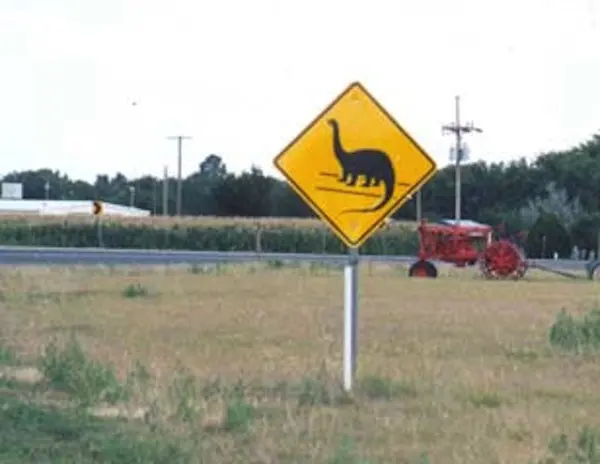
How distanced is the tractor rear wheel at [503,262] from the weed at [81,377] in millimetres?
32077

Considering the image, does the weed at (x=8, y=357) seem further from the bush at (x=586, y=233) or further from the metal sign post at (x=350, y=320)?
the bush at (x=586, y=233)

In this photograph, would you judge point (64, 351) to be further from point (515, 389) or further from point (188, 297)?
point (188, 297)

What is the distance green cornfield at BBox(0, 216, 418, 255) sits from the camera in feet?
265

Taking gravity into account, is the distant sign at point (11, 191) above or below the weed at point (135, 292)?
above

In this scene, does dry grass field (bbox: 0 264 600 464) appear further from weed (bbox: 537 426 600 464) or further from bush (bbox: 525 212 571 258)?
bush (bbox: 525 212 571 258)

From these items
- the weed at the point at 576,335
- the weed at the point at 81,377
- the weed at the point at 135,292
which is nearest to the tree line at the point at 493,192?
the weed at the point at 135,292

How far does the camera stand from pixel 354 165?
1433 cm

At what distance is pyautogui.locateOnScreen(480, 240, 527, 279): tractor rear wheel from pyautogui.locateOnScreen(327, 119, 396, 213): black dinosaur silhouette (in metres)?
33.5

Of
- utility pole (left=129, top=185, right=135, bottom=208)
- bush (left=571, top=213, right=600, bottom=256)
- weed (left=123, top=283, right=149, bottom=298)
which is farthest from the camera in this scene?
utility pole (left=129, top=185, right=135, bottom=208)

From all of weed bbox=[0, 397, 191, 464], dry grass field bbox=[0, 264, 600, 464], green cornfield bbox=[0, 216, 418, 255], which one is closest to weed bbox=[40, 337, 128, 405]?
dry grass field bbox=[0, 264, 600, 464]

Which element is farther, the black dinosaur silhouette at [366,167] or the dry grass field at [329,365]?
the black dinosaur silhouette at [366,167]

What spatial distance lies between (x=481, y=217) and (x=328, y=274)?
6232cm

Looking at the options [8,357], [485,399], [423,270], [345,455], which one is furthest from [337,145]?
[423,270]

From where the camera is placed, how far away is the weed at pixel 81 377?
13.8m
